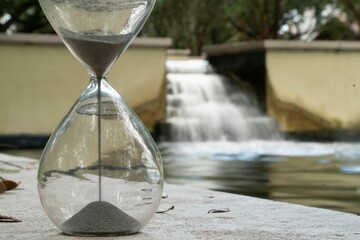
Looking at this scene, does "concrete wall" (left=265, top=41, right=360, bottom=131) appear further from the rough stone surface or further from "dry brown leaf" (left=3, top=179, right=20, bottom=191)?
the rough stone surface

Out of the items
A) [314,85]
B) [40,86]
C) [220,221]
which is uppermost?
[220,221]

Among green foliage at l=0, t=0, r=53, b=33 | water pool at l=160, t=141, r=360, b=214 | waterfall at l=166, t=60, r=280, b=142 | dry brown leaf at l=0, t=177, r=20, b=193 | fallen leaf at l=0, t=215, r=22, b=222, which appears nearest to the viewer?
fallen leaf at l=0, t=215, r=22, b=222

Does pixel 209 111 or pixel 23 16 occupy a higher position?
pixel 23 16

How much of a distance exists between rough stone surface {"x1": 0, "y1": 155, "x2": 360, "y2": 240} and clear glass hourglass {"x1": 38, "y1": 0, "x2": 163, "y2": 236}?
0.39 feet

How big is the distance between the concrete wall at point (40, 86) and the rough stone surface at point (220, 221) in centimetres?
947

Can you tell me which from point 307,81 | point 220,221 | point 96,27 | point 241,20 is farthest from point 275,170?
point 241,20

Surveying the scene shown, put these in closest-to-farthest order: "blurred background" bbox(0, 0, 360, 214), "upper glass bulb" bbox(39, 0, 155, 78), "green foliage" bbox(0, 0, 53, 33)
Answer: "upper glass bulb" bbox(39, 0, 155, 78) < "blurred background" bbox(0, 0, 360, 214) < "green foliage" bbox(0, 0, 53, 33)

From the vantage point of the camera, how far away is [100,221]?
10.9 ft

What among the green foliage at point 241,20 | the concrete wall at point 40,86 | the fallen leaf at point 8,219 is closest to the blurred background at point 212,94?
the concrete wall at point 40,86

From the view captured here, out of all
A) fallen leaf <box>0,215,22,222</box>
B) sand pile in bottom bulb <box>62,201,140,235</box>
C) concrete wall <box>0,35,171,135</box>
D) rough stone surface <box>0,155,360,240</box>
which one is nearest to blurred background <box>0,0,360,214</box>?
concrete wall <box>0,35,171,135</box>

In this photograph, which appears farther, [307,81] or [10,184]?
[307,81]

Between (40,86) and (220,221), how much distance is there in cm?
1089

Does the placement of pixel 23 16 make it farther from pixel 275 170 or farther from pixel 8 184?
pixel 8 184

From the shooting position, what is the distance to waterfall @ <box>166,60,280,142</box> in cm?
1467
